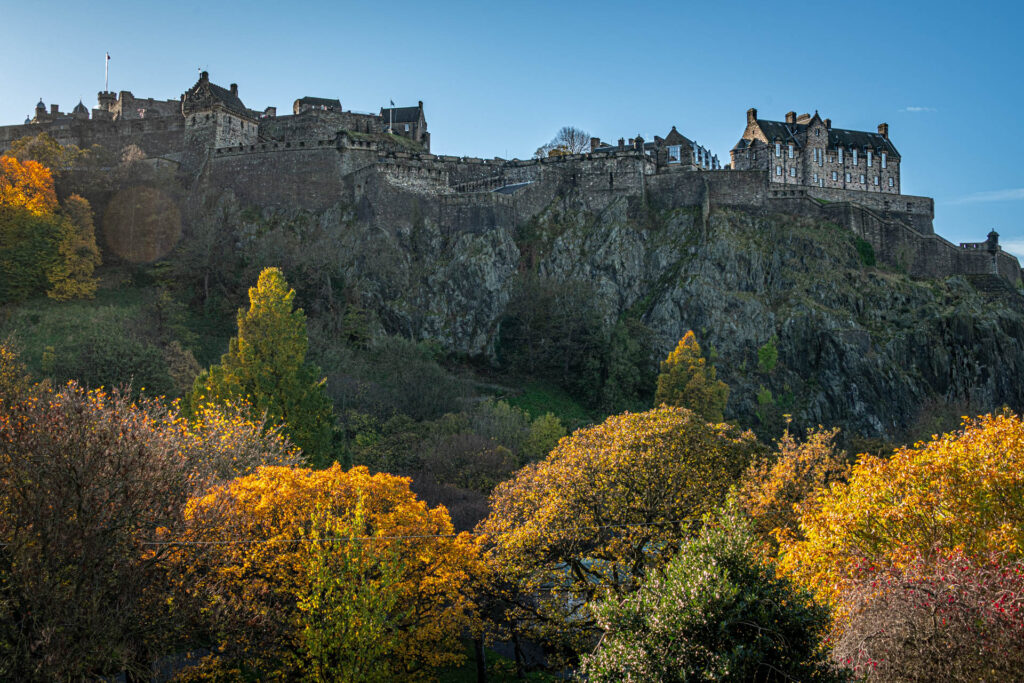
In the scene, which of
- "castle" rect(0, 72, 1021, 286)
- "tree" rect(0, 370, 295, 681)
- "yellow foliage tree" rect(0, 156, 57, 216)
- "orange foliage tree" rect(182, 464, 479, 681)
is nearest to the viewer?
"tree" rect(0, 370, 295, 681)

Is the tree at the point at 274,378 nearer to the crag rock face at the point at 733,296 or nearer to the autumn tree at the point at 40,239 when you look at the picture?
the crag rock face at the point at 733,296

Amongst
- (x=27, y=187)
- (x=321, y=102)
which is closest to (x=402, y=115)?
(x=321, y=102)

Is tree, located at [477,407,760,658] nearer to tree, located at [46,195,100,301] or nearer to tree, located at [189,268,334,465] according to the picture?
tree, located at [189,268,334,465]

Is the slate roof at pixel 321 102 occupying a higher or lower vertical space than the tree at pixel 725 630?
higher

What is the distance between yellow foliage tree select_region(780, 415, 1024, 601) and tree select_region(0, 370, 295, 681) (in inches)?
482

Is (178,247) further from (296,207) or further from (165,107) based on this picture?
(165,107)

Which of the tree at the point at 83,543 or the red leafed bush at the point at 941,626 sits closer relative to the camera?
the red leafed bush at the point at 941,626

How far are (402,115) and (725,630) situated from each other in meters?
62.2

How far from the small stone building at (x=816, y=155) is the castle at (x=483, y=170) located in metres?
0.11

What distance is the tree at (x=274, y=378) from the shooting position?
1184 inches

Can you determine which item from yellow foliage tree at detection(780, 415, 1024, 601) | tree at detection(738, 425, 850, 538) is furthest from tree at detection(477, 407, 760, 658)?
yellow foliage tree at detection(780, 415, 1024, 601)

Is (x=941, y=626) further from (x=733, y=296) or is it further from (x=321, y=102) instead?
(x=321, y=102)

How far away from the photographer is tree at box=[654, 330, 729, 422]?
44781 mm

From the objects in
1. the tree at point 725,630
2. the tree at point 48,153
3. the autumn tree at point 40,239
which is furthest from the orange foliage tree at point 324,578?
the tree at point 48,153
